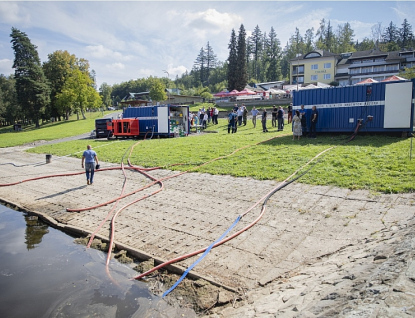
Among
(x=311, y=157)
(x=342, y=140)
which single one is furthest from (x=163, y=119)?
(x=311, y=157)

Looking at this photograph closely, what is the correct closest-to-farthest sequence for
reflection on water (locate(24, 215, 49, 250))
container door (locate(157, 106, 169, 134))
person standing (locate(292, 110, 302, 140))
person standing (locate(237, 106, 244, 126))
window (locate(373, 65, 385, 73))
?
reflection on water (locate(24, 215, 49, 250))
person standing (locate(292, 110, 302, 140))
container door (locate(157, 106, 169, 134))
person standing (locate(237, 106, 244, 126))
window (locate(373, 65, 385, 73))

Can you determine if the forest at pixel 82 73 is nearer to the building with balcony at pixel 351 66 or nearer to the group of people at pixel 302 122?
the building with balcony at pixel 351 66

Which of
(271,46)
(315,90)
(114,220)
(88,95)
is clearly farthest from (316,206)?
(271,46)

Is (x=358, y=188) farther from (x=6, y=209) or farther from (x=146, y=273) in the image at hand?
(x=6, y=209)

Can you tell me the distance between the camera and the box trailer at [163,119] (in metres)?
25.0

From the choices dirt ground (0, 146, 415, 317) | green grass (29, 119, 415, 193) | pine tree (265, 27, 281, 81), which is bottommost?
dirt ground (0, 146, 415, 317)

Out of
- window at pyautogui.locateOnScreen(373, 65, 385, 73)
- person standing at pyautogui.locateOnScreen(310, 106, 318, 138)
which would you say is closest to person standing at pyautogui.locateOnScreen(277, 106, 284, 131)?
person standing at pyautogui.locateOnScreen(310, 106, 318, 138)

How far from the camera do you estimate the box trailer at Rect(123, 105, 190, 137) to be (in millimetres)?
25016

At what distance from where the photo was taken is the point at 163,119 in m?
25.0

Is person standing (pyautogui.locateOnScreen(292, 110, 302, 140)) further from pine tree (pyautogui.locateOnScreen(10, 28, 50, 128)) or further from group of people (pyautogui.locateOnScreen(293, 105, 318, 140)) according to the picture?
pine tree (pyautogui.locateOnScreen(10, 28, 50, 128))

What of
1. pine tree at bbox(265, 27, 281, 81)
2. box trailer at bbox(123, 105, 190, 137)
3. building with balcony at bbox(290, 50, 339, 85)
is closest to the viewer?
box trailer at bbox(123, 105, 190, 137)

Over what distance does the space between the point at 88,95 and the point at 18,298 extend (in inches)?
2344

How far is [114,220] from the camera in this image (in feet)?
26.6

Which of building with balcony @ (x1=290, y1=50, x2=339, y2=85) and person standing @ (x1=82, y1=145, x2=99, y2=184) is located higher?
building with balcony @ (x1=290, y1=50, x2=339, y2=85)
